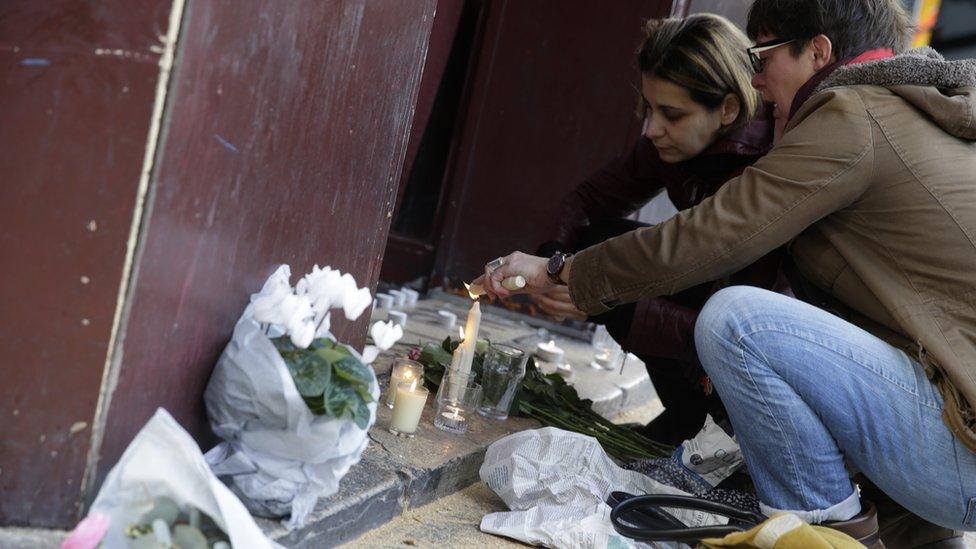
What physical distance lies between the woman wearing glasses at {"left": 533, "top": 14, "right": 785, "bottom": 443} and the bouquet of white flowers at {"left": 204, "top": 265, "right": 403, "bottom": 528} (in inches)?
45.2

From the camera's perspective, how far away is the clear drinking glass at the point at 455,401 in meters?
2.89

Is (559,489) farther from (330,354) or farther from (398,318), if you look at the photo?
(398,318)

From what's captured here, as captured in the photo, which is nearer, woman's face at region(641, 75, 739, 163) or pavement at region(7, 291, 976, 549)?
pavement at region(7, 291, 976, 549)

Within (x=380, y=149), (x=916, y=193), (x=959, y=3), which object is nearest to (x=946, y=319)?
(x=916, y=193)

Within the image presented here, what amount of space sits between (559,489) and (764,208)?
33.4 inches

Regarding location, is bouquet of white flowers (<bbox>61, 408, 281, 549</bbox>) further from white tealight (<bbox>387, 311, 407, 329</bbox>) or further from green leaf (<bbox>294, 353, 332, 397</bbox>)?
white tealight (<bbox>387, 311, 407, 329</bbox>)

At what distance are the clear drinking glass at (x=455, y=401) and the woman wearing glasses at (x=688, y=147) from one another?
12.8 inches

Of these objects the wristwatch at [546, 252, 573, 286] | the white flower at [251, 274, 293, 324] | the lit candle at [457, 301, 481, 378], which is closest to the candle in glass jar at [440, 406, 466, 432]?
the lit candle at [457, 301, 481, 378]

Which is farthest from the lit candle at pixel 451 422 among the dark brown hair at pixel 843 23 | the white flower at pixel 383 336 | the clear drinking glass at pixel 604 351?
the clear drinking glass at pixel 604 351

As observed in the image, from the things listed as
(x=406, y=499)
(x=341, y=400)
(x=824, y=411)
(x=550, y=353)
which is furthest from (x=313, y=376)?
(x=550, y=353)

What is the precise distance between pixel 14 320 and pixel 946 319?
1.92m

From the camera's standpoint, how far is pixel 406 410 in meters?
2.66

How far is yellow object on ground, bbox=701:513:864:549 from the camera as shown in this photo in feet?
6.77

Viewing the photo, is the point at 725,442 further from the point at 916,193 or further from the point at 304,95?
the point at 304,95
